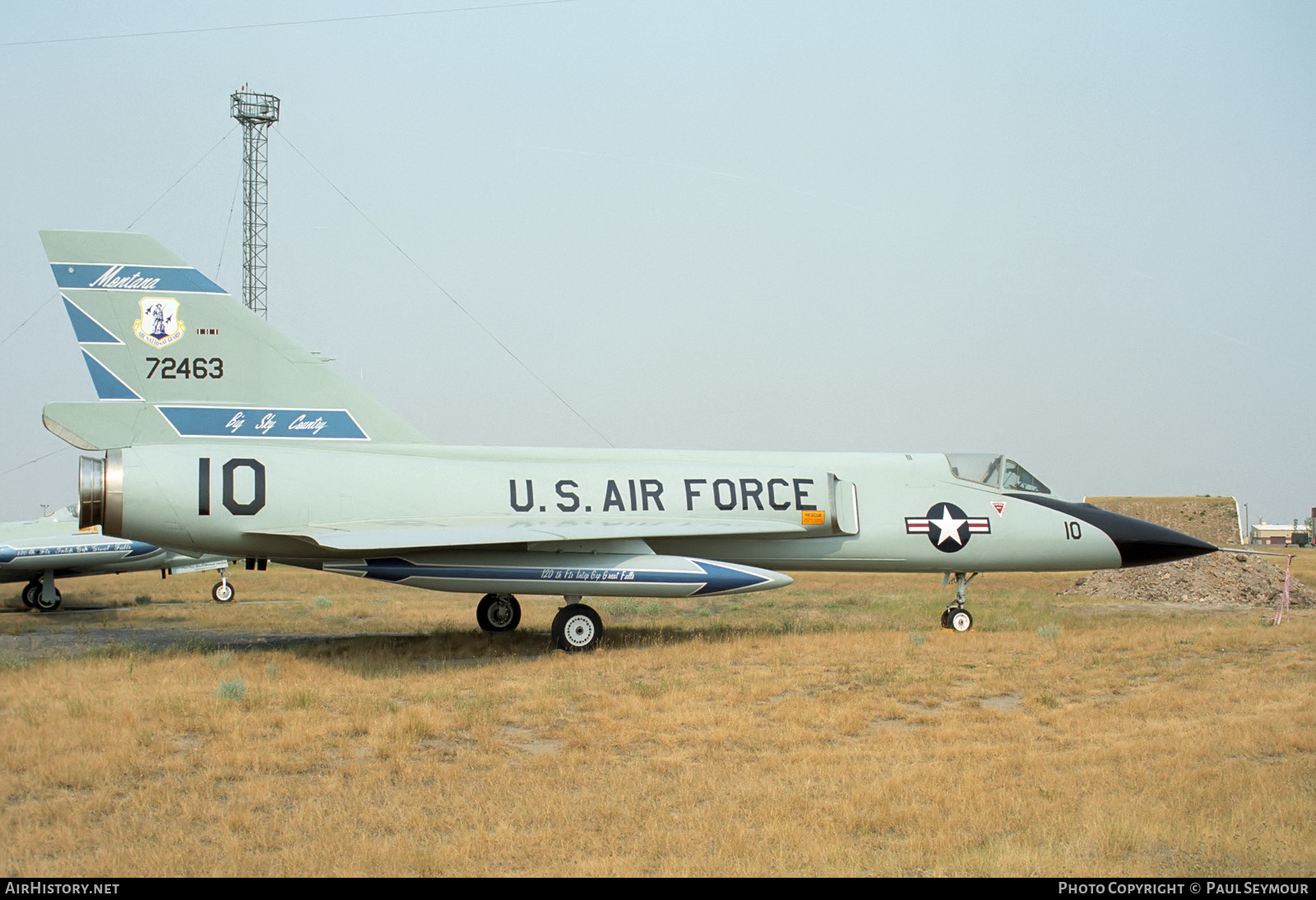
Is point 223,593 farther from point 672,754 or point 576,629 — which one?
point 672,754

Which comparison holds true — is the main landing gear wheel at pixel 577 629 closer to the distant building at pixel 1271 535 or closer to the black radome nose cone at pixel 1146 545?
the black radome nose cone at pixel 1146 545

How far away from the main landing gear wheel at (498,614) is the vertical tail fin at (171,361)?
3465 millimetres

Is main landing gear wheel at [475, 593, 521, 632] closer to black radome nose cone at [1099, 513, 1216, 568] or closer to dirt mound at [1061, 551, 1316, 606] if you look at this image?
black radome nose cone at [1099, 513, 1216, 568]

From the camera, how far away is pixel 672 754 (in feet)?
24.0

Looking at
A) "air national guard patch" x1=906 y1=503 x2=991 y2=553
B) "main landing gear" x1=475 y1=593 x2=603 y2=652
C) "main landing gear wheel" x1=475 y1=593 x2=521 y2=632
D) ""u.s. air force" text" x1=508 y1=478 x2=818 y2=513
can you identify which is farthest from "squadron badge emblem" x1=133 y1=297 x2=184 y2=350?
"air national guard patch" x1=906 y1=503 x2=991 y2=553

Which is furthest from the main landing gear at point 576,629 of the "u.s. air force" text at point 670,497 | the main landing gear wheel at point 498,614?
the main landing gear wheel at point 498,614

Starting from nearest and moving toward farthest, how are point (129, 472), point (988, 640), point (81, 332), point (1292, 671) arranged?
point (1292, 671) → point (129, 472) → point (81, 332) → point (988, 640)

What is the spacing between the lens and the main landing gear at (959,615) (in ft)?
48.2

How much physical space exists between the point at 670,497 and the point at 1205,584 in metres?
14.6

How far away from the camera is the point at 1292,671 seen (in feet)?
34.7

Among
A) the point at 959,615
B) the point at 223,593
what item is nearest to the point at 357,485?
the point at 959,615

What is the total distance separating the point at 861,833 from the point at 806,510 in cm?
845

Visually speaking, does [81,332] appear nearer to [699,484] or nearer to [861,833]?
[699,484]
